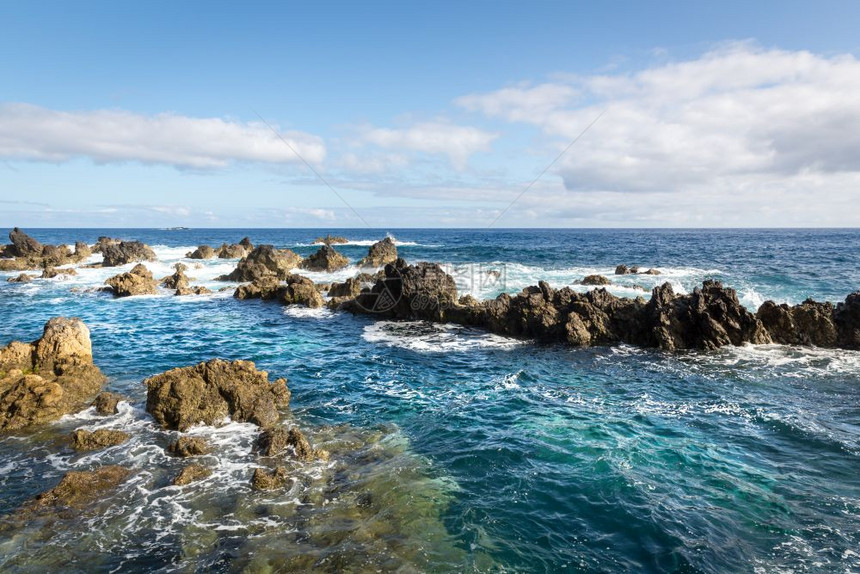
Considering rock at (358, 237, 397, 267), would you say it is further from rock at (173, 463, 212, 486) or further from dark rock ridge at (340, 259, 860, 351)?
rock at (173, 463, 212, 486)

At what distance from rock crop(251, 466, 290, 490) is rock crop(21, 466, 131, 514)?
326cm

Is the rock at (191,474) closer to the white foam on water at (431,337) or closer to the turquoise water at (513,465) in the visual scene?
the turquoise water at (513,465)

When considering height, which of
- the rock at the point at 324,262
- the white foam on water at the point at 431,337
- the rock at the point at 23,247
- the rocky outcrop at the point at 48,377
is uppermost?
the rock at the point at 23,247

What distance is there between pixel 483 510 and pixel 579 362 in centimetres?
1154

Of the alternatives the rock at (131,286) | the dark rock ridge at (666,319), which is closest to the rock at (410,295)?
the dark rock ridge at (666,319)

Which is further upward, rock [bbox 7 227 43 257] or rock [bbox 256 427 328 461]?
rock [bbox 7 227 43 257]

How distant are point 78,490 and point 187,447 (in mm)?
2395

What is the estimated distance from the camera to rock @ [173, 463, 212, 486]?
10.7m

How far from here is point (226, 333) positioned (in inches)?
1007

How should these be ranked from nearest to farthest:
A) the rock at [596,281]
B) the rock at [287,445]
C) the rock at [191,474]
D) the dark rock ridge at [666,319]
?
the rock at [191,474] < the rock at [287,445] < the dark rock ridge at [666,319] < the rock at [596,281]

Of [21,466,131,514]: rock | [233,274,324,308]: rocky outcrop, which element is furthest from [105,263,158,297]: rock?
[21,466,131,514]: rock

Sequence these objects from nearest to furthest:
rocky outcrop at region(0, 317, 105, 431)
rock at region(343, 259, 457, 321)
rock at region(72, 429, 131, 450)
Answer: rock at region(72, 429, 131, 450), rocky outcrop at region(0, 317, 105, 431), rock at region(343, 259, 457, 321)

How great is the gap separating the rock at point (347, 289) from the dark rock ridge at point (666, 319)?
36.3 ft

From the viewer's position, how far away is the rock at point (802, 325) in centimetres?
2123
